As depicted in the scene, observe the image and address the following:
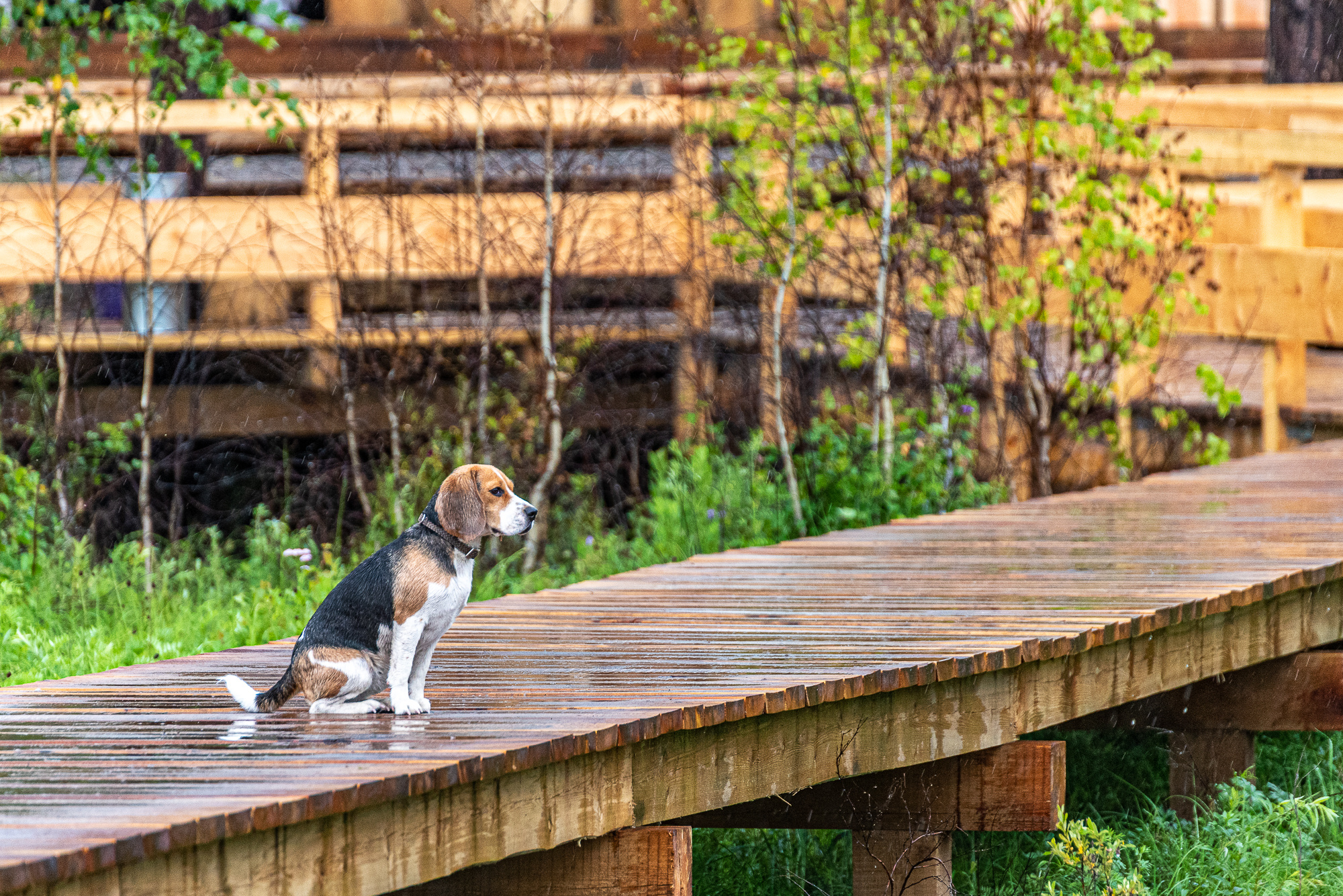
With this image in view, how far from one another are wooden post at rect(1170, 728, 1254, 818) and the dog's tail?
2.91 metres

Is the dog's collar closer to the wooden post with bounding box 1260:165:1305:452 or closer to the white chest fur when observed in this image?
the white chest fur

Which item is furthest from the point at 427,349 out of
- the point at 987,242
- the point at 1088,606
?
the point at 1088,606

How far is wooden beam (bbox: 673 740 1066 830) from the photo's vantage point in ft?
13.4

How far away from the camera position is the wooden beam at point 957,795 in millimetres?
4078

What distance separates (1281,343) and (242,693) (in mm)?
6868

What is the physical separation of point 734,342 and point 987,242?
5.65 feet

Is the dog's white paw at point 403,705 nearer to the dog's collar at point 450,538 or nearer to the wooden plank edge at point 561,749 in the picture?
the dog's collar at point 450,538

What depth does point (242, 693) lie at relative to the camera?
11.8 feet

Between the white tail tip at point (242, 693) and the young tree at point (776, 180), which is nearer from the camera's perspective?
the white tail tip at point (242, 693)

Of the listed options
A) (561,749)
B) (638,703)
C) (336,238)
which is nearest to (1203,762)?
(638,703)

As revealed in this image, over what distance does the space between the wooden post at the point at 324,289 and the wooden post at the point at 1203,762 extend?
172 inches

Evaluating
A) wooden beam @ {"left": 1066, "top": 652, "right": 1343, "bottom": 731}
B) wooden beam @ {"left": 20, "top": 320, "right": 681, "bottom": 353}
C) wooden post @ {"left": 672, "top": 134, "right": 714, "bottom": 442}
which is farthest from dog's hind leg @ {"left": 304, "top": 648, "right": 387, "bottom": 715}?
wooden post @ {"left": 672, "top": 134, "right": 714, "bottom": 442}

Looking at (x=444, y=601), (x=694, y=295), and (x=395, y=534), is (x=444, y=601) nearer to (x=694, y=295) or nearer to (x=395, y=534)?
(x=395, y=534)

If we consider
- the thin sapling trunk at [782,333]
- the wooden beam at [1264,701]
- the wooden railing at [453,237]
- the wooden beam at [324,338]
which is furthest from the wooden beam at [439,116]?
the wooden beam at [1264,701]
